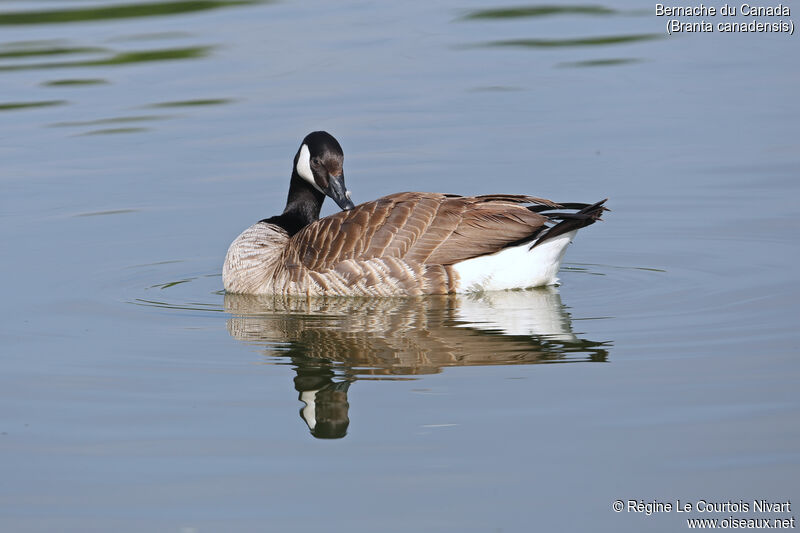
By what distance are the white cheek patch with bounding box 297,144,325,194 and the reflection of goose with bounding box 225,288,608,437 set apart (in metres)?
1.39

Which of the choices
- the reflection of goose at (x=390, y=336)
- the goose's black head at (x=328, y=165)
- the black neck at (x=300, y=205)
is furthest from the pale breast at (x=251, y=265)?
the goose's black head at (x=328, y=165)

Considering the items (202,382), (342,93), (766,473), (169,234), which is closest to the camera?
(766,473)

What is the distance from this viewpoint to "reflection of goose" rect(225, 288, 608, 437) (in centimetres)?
902

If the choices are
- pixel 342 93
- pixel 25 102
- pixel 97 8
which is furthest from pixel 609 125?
pixel 97 8

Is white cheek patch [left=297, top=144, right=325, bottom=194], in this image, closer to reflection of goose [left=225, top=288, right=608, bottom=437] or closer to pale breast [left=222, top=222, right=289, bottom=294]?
pale breast [left=222, top=222, right=289, bottom=294]

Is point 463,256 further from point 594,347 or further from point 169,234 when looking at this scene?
point 169,234

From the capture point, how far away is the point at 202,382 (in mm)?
9047

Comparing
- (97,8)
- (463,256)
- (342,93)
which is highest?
(97,8)

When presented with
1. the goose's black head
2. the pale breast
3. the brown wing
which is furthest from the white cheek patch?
the brown wing

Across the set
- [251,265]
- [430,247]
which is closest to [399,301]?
[430,247]

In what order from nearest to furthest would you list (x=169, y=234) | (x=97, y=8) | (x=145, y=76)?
A: (x=169, y=234) → (x=145, y=76) → (x=97, y=8)

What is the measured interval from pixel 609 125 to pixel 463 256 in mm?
6541

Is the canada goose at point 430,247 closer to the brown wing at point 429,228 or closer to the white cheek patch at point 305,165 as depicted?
the brown wing at point 429,228

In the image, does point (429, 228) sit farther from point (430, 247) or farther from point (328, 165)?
point (328, 165)
